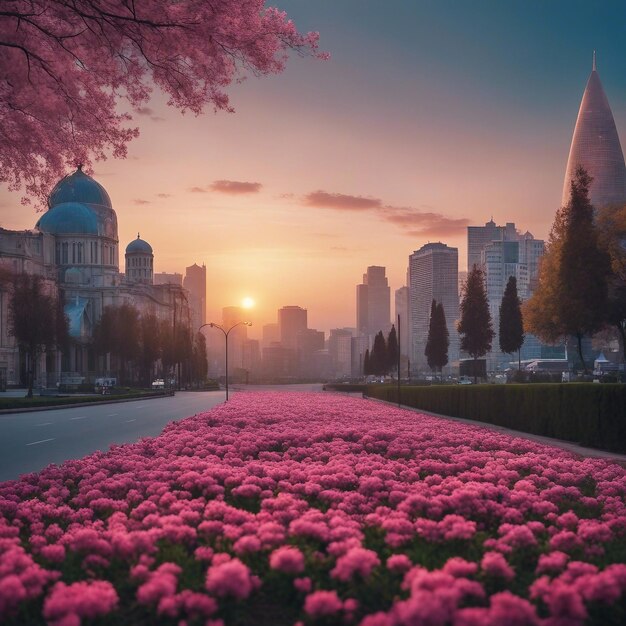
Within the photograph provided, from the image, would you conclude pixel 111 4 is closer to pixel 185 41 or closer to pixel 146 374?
pixel 185 41

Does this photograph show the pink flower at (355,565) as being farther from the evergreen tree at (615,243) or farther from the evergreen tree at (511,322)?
the evergreen tree at (511,322)

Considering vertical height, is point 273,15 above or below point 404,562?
above

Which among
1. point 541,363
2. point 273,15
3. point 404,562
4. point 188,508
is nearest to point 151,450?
point 188,508

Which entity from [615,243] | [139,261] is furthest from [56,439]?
[139,261]

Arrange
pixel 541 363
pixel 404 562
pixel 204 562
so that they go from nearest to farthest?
pixel 404 562 < pixel 204 562 < pixel 541 363

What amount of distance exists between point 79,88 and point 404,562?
1113cm

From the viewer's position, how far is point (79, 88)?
13758mm

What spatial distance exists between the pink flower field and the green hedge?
6.86 meters

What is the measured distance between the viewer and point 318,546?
6008mm

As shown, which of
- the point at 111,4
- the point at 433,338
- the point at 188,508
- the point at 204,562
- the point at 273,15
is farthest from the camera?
the point at 433,338

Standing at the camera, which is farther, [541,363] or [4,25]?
[541,363]

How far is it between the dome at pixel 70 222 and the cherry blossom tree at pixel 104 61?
436ft

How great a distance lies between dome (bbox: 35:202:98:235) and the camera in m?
143

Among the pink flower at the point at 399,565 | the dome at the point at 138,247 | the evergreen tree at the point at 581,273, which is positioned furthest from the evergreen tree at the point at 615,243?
the dome at the point at 138,247
